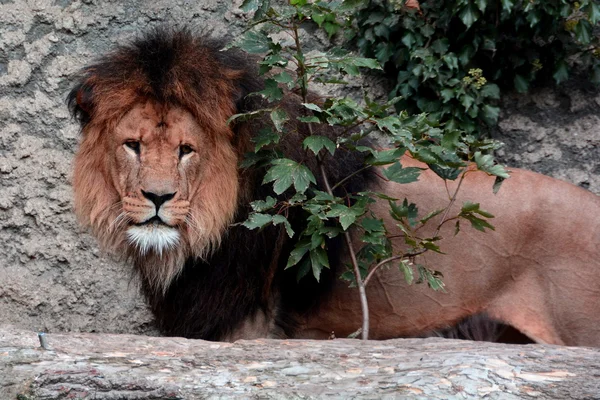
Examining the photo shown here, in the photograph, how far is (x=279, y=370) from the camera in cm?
262

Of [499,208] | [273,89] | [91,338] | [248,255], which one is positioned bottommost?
[91,338]

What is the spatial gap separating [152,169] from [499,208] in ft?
5.02

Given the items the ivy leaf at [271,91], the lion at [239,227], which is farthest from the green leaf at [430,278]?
the ivy leaf at [271,91]

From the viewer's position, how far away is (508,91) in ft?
18.1

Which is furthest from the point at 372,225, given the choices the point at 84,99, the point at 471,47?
the point at 471,47

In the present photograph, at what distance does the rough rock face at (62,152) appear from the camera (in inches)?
212

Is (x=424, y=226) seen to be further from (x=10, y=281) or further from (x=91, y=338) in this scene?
(x=10, y=281)

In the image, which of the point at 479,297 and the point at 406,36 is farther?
the point at 406,36

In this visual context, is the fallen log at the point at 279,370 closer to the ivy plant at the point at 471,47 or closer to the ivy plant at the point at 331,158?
the ivy plant at the point at 331,158

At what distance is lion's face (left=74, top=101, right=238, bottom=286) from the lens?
351 centimetres

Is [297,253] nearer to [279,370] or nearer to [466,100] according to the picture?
[279,370]

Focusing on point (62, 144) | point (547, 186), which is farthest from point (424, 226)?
point (62, 144)

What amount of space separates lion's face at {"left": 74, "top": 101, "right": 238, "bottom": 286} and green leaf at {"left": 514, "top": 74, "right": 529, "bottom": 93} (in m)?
2.27

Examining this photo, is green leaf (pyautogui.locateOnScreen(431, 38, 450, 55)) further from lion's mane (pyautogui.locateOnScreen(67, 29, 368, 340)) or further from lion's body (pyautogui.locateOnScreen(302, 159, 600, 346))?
lion's mane (pyautogui.locateOnScreen(67, 29, 368, 340))
